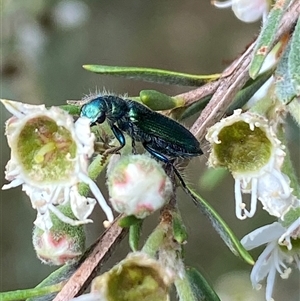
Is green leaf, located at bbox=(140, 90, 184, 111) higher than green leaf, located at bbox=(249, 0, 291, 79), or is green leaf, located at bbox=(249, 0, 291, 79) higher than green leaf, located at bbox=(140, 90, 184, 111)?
green leaf, located at bbox=(249, 0, 291, 79)

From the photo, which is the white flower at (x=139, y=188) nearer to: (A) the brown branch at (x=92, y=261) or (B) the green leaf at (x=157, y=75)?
(A) the brown branch at (x=92, y=261)

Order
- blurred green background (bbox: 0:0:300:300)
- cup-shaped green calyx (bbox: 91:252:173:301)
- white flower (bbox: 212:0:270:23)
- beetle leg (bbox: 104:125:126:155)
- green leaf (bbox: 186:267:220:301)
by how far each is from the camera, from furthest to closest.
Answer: blurred green background (bbox: 0:0:300:300), white flower (bbox: 212:0:270:23), green leaf (bbox: 186:267:220:301), beetle leg (bbox: 104:125:126:155), cup-shaped green calyx (bbox: 91:252:173:301)

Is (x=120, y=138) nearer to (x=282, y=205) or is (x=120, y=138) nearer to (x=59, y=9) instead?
(x=282, y=205)

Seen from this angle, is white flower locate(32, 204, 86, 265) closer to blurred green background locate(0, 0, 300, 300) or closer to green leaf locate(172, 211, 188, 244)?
green leaf locate(172, 211, 188, 244)

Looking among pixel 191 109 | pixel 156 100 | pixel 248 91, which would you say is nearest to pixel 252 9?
pixel 248 91

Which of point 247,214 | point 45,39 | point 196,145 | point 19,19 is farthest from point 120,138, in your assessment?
point 45,39

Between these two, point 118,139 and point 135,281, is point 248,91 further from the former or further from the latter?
point 135,281

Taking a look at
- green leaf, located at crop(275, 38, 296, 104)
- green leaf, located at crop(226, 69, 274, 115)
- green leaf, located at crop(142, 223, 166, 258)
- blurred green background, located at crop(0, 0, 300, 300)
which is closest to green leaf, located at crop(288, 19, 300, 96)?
green leaf, located at crop(275, 38, 296, 104)
